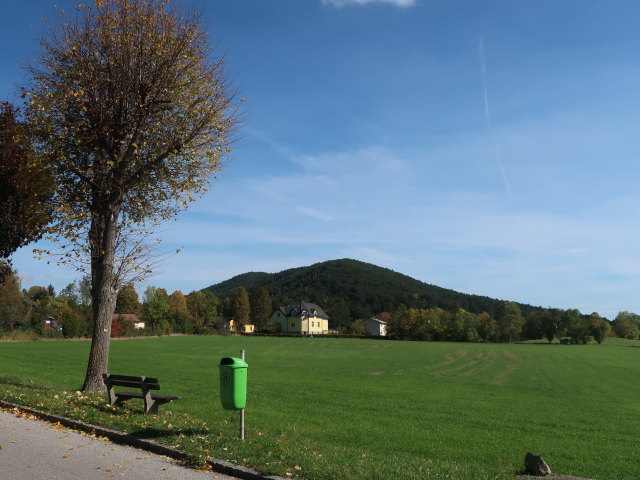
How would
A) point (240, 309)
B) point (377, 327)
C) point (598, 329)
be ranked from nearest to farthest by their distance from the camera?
point (598, 329)
point (240, 309)
point (377, 327)

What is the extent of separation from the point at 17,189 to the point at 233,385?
48.5 ft

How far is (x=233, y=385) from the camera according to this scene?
9180 mm

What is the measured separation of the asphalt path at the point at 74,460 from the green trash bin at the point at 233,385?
133 centimetres

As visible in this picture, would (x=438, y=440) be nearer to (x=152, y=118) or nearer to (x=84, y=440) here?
(x=84, y=440)

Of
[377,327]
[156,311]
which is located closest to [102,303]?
[156,311]

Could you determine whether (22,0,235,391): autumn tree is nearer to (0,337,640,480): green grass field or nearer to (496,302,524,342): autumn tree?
(0,337,640,480): green grass field

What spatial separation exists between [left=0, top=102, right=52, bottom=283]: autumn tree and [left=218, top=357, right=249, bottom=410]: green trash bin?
11.0 meters

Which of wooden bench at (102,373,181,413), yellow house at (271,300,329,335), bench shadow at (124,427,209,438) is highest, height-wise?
yellow house at (271,300,329,335)

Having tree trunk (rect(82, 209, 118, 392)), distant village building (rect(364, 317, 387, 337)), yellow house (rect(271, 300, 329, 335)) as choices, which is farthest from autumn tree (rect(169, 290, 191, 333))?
tree trunk (rect(82, 209, 118, 392))

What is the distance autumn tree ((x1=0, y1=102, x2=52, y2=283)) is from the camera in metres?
18.0

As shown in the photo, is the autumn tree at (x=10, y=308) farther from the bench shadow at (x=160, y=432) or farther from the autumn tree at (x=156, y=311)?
the bench shadow at (x=160, y=432)

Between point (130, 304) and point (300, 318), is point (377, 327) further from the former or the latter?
point (130, 304)

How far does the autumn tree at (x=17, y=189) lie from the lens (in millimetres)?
18016

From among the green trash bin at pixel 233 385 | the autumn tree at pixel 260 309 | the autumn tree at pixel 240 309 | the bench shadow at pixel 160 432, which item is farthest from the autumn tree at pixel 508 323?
the green trash bin at pixel 233 385
